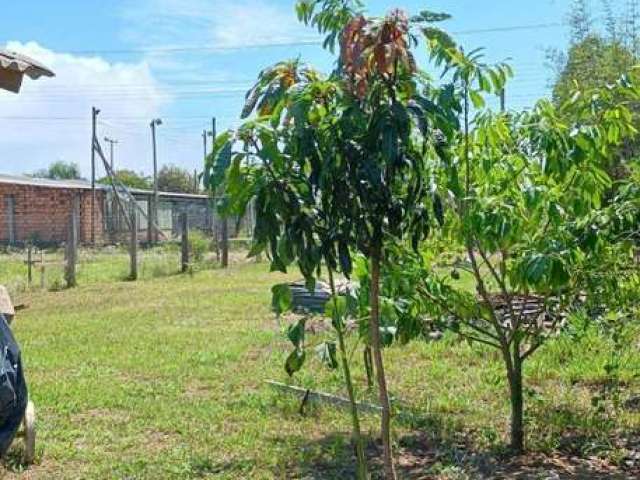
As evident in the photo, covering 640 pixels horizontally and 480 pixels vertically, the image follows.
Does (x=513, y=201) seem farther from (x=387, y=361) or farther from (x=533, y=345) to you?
(x=387, y=361)

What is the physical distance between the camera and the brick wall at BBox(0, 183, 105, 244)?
2561 centimetres

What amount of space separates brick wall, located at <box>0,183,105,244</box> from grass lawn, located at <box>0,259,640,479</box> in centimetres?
1831

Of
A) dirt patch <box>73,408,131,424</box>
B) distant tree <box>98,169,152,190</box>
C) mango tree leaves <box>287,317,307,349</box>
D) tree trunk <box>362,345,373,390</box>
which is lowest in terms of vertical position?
dirt patch <box>73,408,131,424</box>

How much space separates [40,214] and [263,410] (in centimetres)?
2314

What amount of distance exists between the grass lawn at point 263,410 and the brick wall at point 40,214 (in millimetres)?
18306

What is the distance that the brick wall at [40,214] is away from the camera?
25.6m

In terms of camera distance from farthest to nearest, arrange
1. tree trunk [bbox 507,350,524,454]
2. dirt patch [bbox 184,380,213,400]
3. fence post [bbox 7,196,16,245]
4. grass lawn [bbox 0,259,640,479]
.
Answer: fence post [bbox 7,196,16,245] < dirt patch [bbox 184,380,213,400] < tree trunk [bbox 507,350,524,454] < grass lawn [bbox 0,259,640,479]

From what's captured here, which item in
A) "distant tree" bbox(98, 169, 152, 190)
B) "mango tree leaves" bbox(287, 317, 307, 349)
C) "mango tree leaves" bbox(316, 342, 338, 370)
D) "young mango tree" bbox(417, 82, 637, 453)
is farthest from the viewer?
"distant tree" bbox(98, 169, 152, 190)

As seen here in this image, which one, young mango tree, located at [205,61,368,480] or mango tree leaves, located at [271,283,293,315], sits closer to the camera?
young mango tree, located at [205,61,368,480]

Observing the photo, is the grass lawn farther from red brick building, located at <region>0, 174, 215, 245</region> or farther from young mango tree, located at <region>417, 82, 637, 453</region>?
red brick building, located at <region>0, 174, 215, 245</region>

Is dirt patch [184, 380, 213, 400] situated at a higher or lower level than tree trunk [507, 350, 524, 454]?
lower

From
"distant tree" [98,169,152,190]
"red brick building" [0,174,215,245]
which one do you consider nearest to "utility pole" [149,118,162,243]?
"red brick building" [0,174,215,245]

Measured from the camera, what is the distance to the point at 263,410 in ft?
16.8

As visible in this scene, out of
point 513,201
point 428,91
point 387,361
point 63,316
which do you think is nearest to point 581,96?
point 513,201
